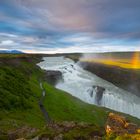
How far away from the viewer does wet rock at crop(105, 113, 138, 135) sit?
18.2 m

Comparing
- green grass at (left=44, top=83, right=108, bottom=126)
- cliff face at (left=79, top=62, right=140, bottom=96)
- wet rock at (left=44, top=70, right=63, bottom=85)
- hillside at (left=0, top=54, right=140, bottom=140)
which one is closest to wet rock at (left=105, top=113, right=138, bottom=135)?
hillside at (left=0, top=54, right=140, bottom=140)

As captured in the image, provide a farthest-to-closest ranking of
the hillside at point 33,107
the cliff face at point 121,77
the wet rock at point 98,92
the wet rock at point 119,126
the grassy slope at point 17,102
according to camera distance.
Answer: the cliff face at point 121,77
the wet rock at point 98,92
the hillside at point 33,107
the grassy slope at point 17,102
the wet rock at point 119,126

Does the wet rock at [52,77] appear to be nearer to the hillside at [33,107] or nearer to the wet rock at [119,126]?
the hillside at [33,107]

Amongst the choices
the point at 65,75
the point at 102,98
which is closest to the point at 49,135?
the point at 102,98

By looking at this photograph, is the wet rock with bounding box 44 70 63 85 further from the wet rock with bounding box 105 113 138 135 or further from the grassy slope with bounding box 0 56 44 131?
the wet rock with bounding box 105 113 138 135

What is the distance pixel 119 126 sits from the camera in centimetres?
1973

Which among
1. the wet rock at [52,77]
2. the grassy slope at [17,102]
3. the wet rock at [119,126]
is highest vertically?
the wet rock at [119,126]

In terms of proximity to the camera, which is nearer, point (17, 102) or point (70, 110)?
Result: point (17, 102)

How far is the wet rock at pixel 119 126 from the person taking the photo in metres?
18.2

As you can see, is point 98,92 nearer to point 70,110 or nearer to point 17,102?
point 70,110

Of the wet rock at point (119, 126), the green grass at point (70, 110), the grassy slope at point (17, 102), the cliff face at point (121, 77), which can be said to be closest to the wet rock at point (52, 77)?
the cliff face at point (121, 77)

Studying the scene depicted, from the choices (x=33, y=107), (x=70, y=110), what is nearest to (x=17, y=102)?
(x=33, y=107)

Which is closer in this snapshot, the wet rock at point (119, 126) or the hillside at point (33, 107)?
the wet rock at point (119, 126)

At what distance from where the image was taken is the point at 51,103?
71938mm
